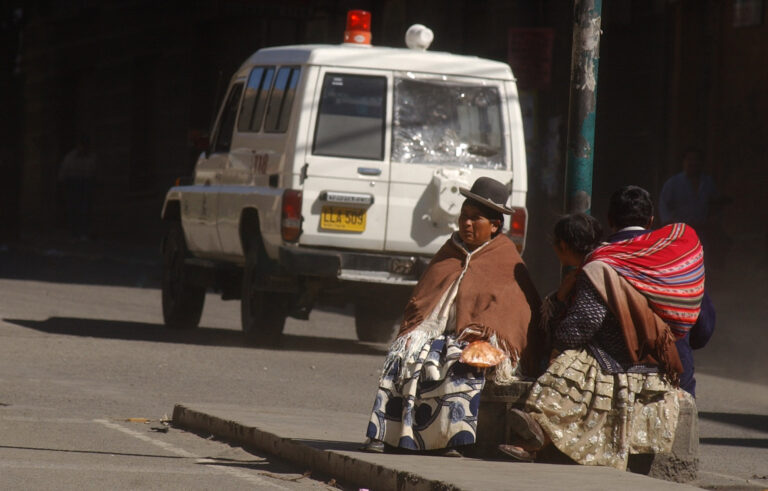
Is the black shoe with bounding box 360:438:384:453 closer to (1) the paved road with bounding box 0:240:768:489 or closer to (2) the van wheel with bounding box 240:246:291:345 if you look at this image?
(1) the paved road with bounding box 0:240:768:489

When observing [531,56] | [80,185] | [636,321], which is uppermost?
[531,56]

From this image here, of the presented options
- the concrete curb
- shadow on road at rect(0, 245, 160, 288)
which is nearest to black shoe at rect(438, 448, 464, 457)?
the concrete curb

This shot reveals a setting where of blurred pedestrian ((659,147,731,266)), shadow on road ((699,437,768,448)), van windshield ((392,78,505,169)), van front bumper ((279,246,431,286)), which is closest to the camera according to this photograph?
shadow on road ((699,437,768,448))

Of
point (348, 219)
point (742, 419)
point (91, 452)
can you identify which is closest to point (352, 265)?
point (348, 219)

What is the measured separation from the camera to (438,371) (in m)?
6.77

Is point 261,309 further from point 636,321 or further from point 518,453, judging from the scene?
point 636,321

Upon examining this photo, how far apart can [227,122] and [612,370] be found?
7.72 m

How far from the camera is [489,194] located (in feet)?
23.4

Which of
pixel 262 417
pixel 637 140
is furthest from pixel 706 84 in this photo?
pixel 262 417

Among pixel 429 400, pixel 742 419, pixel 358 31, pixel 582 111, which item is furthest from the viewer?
pixel 358 31

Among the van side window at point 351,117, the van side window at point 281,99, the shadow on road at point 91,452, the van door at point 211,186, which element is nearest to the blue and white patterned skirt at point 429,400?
the shadow on road at point 91,452

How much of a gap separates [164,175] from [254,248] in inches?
781

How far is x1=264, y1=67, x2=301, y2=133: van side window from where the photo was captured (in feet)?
40.8

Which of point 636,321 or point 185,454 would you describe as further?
point 185,454
